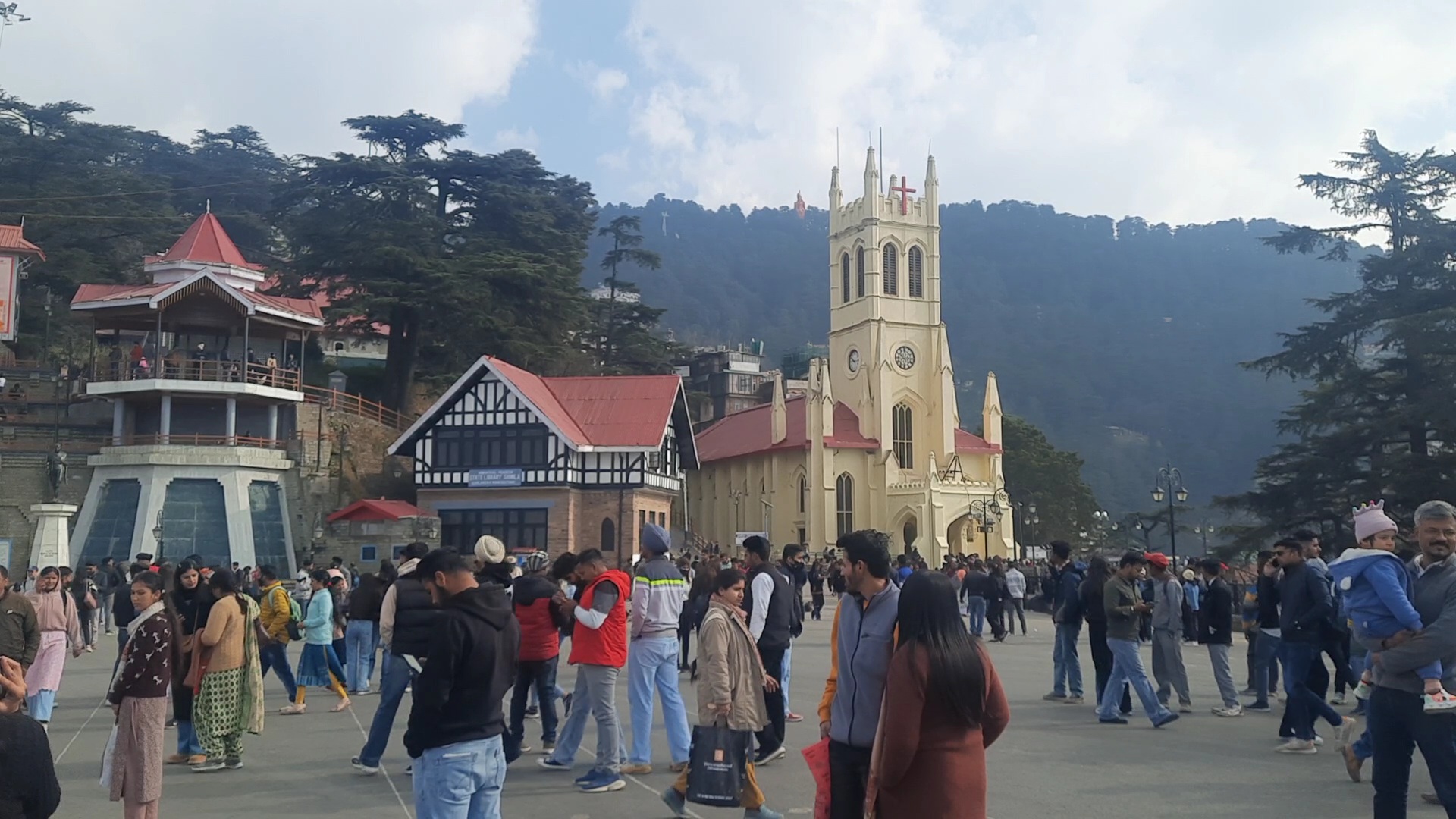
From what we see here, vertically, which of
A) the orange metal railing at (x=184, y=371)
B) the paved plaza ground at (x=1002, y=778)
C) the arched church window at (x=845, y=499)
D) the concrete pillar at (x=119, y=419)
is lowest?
the paved plaza ground at (x=1002, y=778)

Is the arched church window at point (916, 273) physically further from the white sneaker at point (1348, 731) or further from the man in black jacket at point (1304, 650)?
the white sneaker at point (1348, 731)

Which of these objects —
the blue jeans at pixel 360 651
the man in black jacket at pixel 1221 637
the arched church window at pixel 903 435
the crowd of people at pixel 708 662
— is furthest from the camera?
the arched church window at pixel 903 435

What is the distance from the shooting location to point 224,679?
9234 millimetres

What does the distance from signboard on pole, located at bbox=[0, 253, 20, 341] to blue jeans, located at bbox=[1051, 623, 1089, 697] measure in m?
38.1

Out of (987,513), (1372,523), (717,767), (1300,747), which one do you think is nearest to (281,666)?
(717,767)

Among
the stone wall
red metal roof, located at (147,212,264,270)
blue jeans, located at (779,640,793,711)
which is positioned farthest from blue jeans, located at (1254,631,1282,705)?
red metal roof, located at (147,212,264,270)

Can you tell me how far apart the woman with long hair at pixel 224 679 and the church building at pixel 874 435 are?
4620 cm

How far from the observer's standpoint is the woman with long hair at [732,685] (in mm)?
7133

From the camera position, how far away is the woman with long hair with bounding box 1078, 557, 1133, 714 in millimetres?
11820

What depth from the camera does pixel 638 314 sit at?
192 ft

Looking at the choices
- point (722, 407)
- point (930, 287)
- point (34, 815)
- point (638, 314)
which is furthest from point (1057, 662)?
point (722, 407)

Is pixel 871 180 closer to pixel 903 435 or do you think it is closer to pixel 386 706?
pixel 903 435

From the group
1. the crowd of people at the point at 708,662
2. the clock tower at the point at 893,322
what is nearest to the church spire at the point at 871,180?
the clock tower at the point at 893,322

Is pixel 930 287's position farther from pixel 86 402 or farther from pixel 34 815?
pixel 34 815
